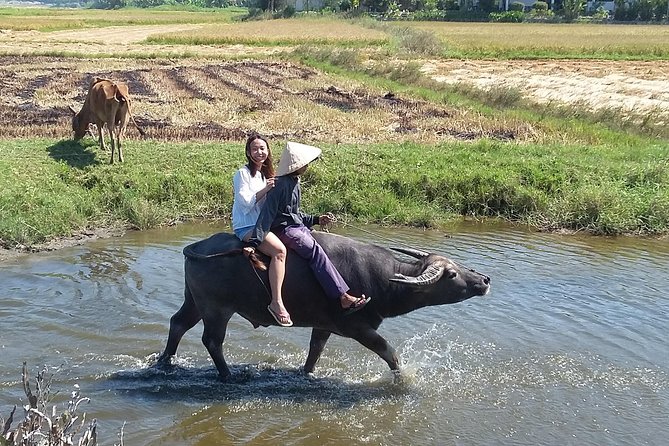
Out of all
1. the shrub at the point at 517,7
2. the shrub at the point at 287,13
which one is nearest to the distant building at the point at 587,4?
the shrub at the point at 517,7

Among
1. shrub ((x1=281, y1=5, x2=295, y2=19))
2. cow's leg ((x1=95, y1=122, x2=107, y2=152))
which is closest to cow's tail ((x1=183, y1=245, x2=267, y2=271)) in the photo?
cow's leg ((x1=95, y1=122, x2=107, y2=152))

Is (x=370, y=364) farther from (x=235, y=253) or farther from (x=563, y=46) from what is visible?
(x=563, y=46)

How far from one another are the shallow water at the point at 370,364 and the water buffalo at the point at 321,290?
1.46 feet

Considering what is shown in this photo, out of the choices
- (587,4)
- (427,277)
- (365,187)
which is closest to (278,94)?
(365,187)

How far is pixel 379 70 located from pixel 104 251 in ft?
67.0

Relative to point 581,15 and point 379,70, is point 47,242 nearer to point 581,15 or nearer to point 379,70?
point 379,70

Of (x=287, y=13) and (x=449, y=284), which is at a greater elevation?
(x=287, y=13)

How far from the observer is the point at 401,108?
19234mm

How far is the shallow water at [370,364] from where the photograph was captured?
528cm

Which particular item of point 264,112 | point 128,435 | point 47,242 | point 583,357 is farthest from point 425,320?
point 264,112

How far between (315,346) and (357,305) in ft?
2.43

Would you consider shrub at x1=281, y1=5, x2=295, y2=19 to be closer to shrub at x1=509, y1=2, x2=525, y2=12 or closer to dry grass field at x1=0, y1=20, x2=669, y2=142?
shrub at x1=509, y1=2, x2=525, y2=12

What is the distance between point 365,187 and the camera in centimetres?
1109

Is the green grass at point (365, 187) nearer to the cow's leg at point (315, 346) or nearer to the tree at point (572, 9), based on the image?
the cow's leg at point (315, 346)
